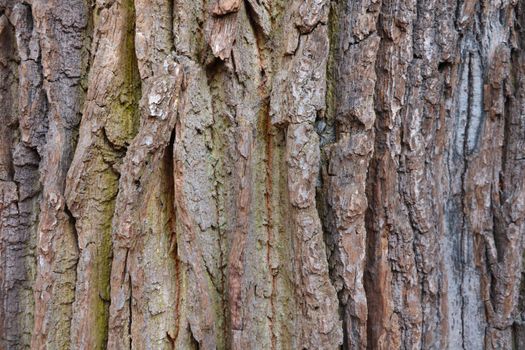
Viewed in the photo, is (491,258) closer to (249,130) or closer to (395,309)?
(395,309)

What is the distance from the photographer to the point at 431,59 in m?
1.88

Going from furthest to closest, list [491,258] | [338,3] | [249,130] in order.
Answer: [491,258] < [338,3] < [249,130]

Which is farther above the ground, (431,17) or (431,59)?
(431,17)

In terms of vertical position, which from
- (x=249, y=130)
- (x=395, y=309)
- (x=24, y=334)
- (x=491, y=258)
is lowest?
(x=24, y=334)

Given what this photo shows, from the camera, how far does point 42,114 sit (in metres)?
1.87

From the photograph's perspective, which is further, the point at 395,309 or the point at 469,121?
the point at 469,121

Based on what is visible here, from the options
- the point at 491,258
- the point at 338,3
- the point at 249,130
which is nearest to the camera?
the point at 249,130

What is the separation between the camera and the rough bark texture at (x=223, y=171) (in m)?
1.67

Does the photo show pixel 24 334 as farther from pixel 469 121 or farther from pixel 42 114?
pixel 469 121

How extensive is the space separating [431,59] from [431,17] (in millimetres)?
182

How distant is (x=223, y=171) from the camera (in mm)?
1757

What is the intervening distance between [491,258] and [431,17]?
3.74 feet

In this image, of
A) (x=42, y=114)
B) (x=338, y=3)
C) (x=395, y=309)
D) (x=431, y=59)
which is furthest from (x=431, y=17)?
(x=42, y=114)

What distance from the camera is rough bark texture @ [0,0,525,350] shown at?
1.67 m
